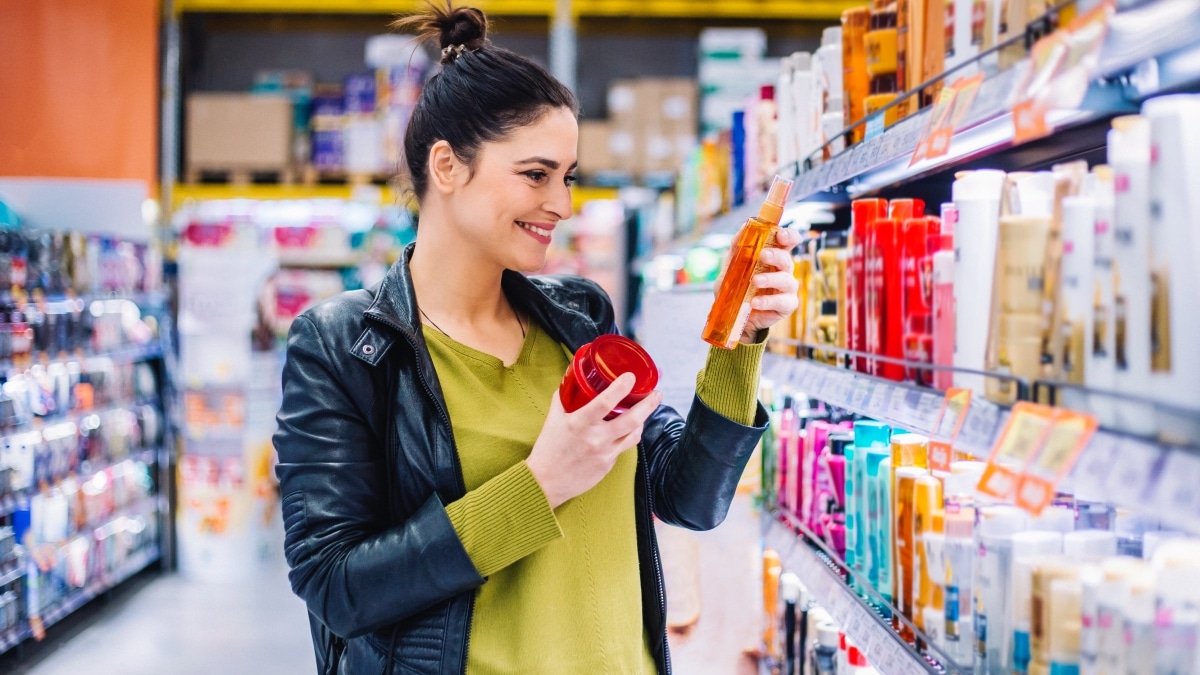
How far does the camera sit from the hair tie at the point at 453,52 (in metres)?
1.51

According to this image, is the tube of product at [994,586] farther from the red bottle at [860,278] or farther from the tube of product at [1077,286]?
the red bottle at [860,278]

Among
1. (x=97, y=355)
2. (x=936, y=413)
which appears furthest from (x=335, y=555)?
(x=97, y=355)

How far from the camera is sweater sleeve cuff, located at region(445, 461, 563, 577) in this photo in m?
1.22

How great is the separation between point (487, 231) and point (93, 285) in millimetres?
3888

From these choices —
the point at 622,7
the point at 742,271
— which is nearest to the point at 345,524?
the point at 742,271

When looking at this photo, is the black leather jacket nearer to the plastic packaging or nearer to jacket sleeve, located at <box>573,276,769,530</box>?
jacket sleeve, located at <box>573,276,769,530</box>

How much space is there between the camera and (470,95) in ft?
4.65

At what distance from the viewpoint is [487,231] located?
1.40 m

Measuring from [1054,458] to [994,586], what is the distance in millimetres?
315

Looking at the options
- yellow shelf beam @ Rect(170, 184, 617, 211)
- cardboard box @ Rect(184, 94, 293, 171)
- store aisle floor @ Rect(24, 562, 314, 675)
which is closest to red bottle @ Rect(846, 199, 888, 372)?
store aisle floor @ Rect(24, 562, 314, 675)

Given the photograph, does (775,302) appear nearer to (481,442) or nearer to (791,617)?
(481,442)

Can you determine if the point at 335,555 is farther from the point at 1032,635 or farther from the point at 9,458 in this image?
the point at 9,458

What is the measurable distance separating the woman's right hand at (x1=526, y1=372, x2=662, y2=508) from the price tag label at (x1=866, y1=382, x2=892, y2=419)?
29 centimetres

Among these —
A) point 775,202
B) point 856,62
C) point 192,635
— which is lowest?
point 192,635
